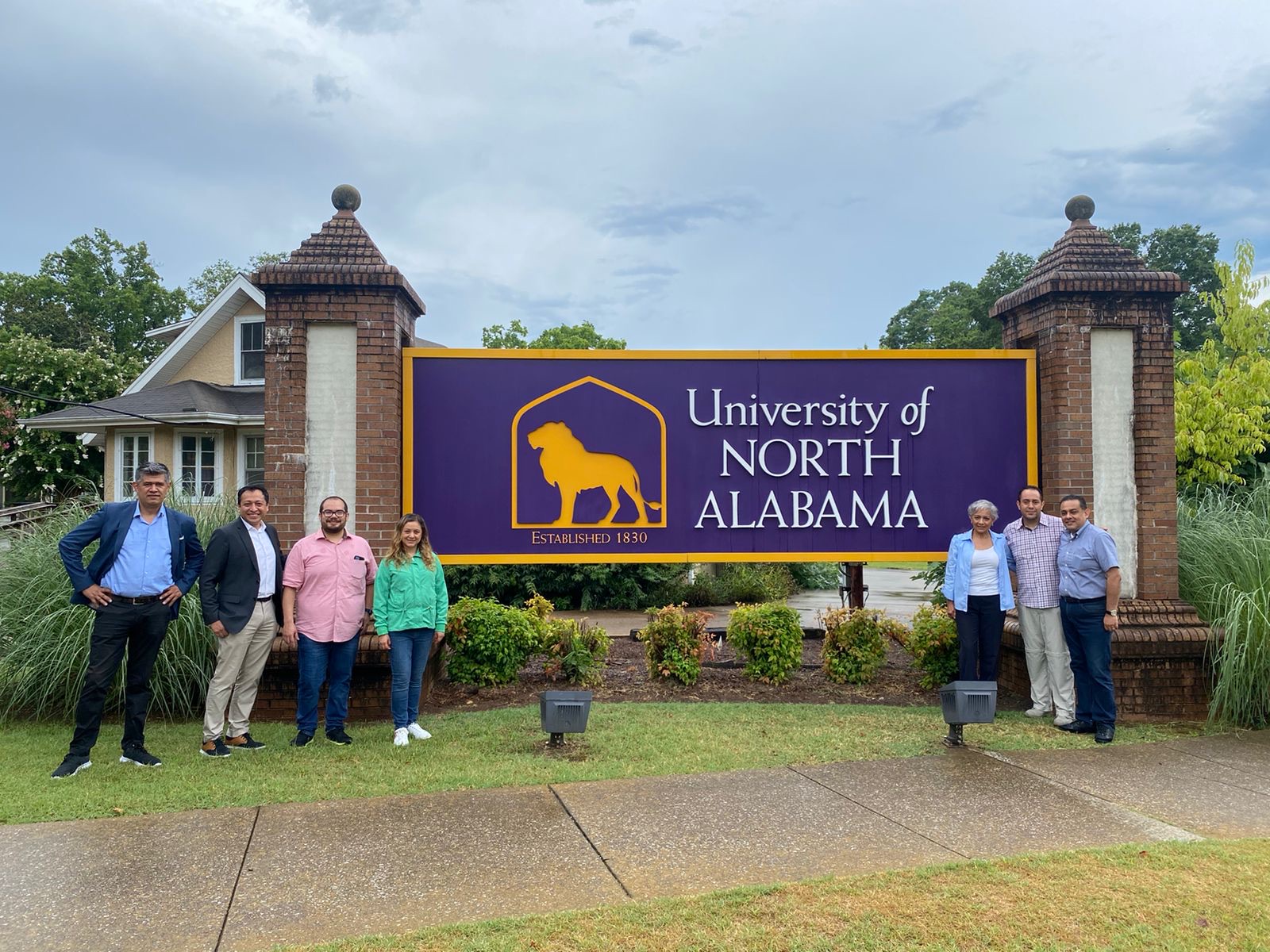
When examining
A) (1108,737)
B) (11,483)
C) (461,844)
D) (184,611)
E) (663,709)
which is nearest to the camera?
(461,844)

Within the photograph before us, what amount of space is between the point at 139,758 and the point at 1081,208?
797 centimetres

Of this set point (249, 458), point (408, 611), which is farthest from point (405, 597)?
point (249, 458)

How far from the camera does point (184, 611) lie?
6.46m

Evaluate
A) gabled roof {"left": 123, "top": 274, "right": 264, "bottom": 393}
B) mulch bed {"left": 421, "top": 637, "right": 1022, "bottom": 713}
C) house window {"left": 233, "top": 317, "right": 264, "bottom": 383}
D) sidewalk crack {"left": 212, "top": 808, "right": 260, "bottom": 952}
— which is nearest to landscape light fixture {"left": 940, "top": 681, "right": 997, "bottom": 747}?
mulch bed {"left": 421, "top": 637, "right": 1022, "bottom": 713}

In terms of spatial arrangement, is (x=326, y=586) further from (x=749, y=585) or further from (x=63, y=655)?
(x=749, y=585)

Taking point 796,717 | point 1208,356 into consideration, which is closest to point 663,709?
point 796,717

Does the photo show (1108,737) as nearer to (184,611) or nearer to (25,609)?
(184,611)

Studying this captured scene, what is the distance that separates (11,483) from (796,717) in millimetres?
23608

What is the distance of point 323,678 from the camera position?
5.92 meters

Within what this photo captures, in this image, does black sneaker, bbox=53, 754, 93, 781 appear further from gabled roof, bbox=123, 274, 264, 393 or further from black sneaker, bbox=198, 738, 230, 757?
gabled roof, bbox=123, 274, 264, 393

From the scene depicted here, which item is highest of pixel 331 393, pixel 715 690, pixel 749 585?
pixel 331 393

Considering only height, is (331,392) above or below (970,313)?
below

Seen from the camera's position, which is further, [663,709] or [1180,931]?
[663,709]

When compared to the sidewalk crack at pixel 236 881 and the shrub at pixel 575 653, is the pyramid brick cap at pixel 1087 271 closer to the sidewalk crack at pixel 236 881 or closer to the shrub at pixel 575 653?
the shrub at pixel 575 653
